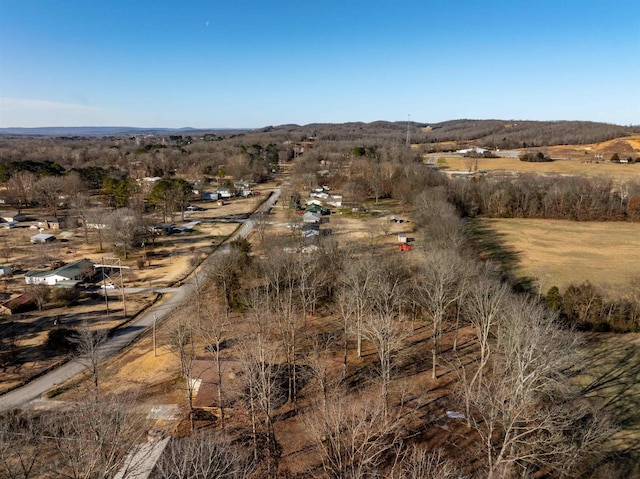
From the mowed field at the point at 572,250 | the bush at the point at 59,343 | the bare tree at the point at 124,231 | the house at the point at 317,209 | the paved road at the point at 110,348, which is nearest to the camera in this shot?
the paved road at the point at 110,348

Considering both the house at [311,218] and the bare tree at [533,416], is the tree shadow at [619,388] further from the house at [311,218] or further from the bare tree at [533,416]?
the house at [311,218]

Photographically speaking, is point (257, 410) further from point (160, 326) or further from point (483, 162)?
point (483, 162)

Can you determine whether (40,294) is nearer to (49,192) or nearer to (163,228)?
(163,228)

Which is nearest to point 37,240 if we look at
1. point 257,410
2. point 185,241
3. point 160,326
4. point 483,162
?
point 185,241

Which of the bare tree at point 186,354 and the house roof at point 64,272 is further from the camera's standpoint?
the house roof at point 64,272

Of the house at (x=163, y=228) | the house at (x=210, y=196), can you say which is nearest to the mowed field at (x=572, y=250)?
the house at (x=163, y=228)

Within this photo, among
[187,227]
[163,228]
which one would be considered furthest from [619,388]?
[187,227]
